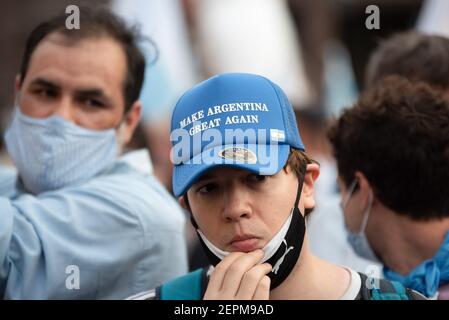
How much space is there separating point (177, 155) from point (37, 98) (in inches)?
47.5

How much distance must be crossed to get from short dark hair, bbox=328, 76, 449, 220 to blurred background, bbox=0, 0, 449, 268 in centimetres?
95

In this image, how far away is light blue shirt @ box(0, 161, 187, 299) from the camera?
3039 mm

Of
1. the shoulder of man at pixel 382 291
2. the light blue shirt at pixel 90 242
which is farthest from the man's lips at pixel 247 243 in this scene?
the light blue shirt at pixel 90 242

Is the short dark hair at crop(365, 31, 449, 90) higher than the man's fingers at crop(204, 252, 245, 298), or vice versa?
the short dark hair at crop(365, 31, 449, 90)

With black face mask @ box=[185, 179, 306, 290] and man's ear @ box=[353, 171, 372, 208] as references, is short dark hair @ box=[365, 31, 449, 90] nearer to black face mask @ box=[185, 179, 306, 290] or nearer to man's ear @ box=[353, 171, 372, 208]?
man's ear @ box=[353, 171, 372, 208]

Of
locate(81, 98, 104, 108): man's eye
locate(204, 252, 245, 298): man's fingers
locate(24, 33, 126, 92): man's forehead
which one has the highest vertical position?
locate(24, 33, 126, 92): man's forehead

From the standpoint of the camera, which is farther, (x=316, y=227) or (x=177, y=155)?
(x=316, y=227)

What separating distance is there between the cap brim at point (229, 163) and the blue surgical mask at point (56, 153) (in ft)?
3.30

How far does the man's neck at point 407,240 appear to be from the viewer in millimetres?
3244

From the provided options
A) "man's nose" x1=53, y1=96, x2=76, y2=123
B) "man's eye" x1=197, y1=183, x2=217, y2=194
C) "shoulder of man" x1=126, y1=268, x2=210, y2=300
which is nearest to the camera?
"man's eye" x1=197, y1=183, x2=217, y2=194

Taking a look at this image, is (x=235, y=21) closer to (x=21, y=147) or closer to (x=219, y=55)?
(x=219, y=55)

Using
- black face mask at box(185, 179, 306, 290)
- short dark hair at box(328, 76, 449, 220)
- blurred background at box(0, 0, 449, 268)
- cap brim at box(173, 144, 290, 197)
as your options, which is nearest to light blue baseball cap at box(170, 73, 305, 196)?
cap brim at box(173, 144, 290, 197)

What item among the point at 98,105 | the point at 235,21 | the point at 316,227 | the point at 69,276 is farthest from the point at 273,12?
the point at 69,276

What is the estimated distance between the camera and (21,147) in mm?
3537
